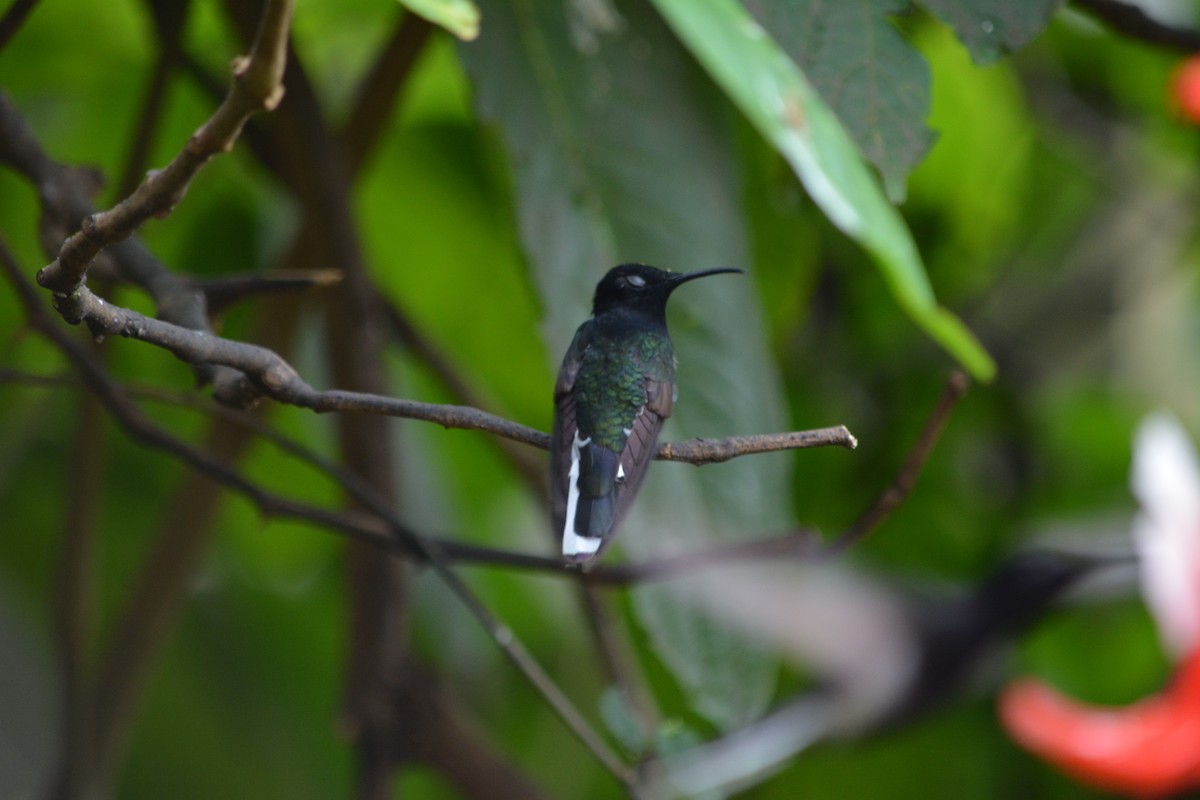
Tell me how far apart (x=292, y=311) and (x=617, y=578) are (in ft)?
1.64

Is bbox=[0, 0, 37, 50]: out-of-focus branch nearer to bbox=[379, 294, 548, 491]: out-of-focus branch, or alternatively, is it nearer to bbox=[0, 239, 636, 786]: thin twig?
bbox=[0, 239, 636, 786]: thin twig

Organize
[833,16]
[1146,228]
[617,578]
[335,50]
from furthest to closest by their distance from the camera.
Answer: [1146,228]
[335,50]
[617,578]
[833,16]

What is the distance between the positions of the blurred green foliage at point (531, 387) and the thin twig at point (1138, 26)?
27 cm

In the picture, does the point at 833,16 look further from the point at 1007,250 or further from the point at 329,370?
the point at 1007,250

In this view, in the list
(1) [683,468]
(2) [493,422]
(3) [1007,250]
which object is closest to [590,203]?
(1) [683,468]

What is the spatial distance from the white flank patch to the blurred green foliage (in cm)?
57

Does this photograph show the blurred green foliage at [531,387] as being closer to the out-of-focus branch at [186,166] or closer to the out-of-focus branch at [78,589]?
the out-of-focus branch at [78,589]

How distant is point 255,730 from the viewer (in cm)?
188

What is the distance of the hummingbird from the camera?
0.49m

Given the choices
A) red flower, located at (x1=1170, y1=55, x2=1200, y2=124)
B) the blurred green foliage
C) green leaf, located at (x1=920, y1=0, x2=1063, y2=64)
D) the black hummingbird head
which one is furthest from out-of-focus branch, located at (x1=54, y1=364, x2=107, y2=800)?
red flower, located at (x1=1170, y1=55, x2=1200, y2=124)

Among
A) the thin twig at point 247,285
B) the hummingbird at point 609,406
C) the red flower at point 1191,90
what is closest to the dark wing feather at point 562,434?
the hummingbird at point 609,406

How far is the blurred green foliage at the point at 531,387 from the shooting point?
137cm

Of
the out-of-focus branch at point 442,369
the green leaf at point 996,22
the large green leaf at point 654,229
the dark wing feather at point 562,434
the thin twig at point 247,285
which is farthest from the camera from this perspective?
the out-of-focus branch at point 442,369

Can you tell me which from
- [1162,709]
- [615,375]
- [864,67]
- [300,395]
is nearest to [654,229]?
[864,67]
